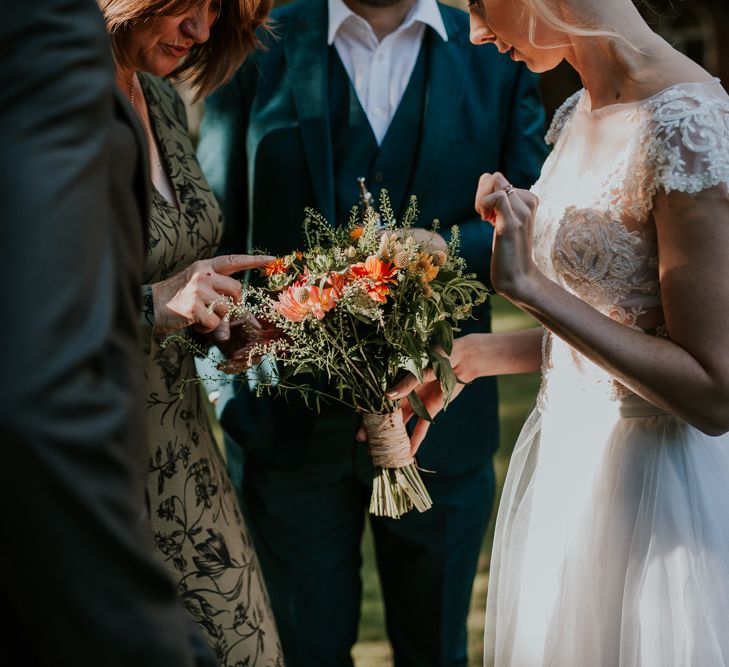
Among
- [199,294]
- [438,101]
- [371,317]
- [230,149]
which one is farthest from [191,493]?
[438,101]

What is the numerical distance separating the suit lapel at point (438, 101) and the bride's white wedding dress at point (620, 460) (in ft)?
2.14

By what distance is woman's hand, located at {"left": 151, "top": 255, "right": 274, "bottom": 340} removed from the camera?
7.27ft

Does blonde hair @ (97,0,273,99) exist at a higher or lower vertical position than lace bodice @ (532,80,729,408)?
higher

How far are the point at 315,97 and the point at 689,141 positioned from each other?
1461mm

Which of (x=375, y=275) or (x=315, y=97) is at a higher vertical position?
(x=315, y=97)

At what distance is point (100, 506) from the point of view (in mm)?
686

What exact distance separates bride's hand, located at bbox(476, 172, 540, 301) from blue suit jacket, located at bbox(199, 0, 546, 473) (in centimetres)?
90

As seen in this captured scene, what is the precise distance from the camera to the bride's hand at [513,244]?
6.77 feet

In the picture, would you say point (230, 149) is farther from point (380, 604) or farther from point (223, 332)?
point (380, 604)

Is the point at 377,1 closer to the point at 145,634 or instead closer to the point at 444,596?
the point at 444,596

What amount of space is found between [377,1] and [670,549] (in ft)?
6.52

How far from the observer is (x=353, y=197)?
121 inches

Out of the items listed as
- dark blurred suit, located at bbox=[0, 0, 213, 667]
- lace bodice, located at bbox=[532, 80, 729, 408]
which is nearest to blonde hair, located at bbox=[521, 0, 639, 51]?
lace bodice, located at bbox=[532, 80, 729, 408]

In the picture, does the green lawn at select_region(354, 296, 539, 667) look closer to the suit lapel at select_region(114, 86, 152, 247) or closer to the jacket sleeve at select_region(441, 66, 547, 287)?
the jacket sleeve at select_region(441, 66, 547, 287)
